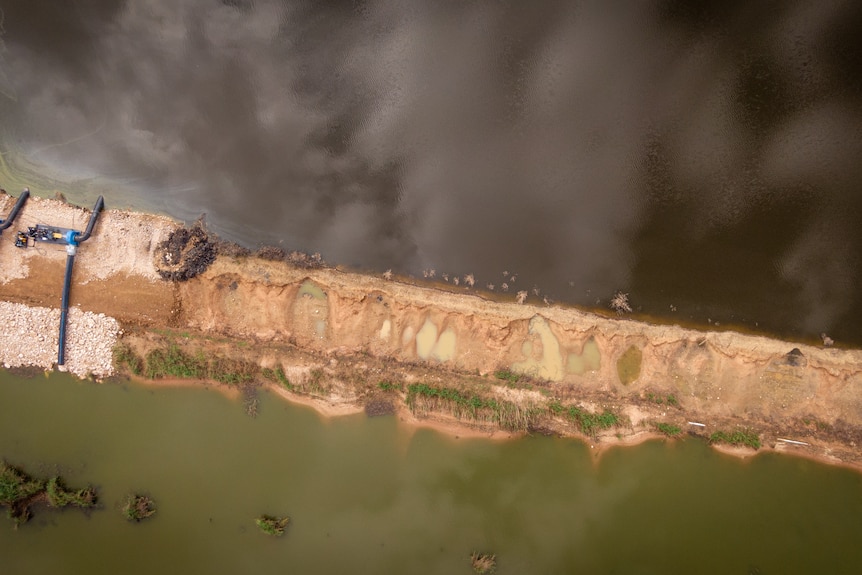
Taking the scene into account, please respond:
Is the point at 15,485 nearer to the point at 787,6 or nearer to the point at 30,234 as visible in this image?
the point at 30,234

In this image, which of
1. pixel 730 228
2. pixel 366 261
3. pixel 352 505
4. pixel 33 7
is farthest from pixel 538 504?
pixel 33 7

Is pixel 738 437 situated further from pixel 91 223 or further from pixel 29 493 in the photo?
pixel 29 493

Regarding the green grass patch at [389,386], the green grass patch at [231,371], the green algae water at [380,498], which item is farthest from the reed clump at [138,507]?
the green grass patch at [389,386]

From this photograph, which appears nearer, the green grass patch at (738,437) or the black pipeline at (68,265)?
the black pipeline at (68,265)

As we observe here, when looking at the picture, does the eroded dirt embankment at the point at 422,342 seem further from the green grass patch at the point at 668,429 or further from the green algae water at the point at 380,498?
the green algae water at the point at 380,498

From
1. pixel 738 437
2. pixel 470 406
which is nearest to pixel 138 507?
pixel 470 406

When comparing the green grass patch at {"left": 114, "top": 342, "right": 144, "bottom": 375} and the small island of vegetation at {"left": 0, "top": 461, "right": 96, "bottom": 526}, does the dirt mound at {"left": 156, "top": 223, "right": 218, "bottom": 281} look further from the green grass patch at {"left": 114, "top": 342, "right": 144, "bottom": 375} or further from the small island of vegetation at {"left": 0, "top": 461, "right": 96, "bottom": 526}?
the small island of vegetation at {"left": 0, "top": 461, "right": 96, "bottom": 526}
